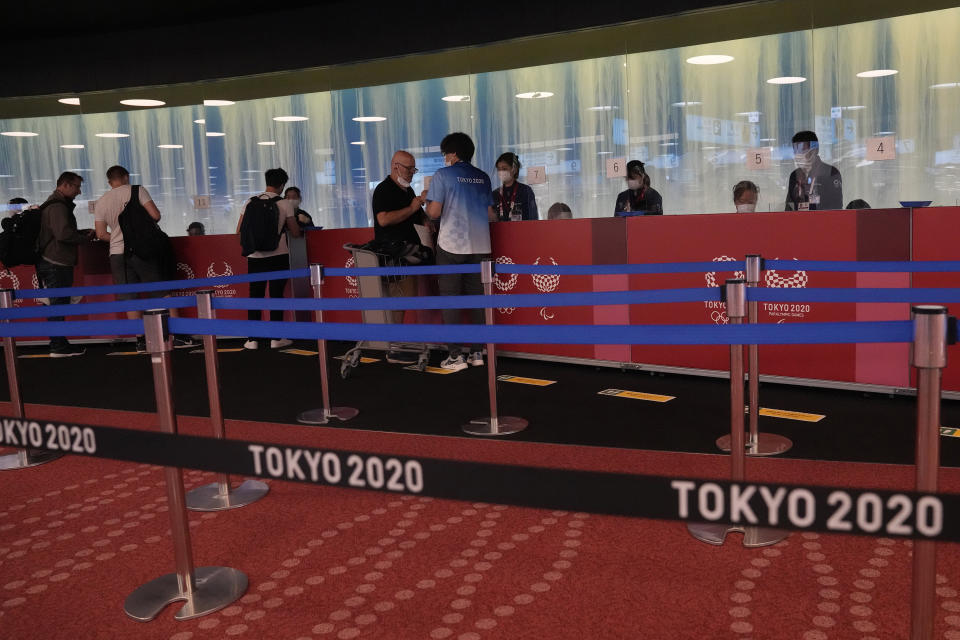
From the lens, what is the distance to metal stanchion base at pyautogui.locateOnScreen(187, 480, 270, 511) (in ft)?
11.5

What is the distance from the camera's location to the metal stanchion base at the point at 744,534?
2.85 metres

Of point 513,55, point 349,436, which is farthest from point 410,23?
point 349,436

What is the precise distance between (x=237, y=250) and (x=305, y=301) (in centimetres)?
545

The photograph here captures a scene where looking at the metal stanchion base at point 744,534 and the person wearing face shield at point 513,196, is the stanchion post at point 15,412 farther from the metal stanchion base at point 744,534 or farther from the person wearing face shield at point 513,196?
the person wearing face shield at point 513,196

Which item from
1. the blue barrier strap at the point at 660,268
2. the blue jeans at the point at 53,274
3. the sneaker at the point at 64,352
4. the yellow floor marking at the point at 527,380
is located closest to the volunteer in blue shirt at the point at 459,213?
the yellow floor marking at the point at 527,380

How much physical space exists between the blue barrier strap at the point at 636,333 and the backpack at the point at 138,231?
5.61 metres

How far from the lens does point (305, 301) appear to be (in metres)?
3.58

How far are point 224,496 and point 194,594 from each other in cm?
100

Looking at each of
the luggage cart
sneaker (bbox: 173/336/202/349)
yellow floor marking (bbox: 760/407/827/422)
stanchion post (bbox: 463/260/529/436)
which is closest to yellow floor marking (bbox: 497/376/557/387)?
the luggage cart

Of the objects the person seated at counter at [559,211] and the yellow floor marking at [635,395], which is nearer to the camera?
the yellow floor marking at [635,395]

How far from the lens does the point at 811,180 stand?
27.2 feet

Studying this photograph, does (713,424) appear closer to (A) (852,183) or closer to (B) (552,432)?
(B) (552,432)

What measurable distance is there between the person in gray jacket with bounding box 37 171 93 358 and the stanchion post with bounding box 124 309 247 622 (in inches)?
236

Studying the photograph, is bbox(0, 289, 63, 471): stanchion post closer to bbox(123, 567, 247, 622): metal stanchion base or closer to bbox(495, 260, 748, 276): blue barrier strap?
bbox(123, 567, 247, 622): metal stanchion base
